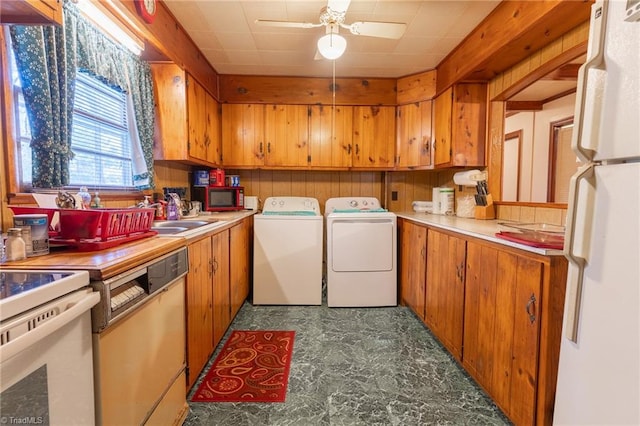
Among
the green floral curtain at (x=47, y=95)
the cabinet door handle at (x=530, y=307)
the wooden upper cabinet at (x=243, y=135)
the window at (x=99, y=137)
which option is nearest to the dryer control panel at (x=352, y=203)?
the wooden upper cabinet at (x=243, y=135)

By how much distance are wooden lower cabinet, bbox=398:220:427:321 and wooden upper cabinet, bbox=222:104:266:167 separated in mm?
1811

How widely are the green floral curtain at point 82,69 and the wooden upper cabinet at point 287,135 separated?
135cm

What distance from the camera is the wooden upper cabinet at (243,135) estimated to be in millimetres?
3477

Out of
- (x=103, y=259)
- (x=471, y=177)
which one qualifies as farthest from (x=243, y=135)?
(x=103, y=259)

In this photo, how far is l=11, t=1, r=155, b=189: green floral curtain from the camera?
1.28 metres

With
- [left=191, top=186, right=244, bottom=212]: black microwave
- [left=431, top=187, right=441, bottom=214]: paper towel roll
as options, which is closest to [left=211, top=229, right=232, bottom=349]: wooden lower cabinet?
[left=191, top=186, right=244, bottom=212]: black microwave

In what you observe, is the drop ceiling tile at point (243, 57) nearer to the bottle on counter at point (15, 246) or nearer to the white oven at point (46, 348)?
the bottle on counter at point (15, 246)

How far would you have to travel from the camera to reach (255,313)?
9.55 ft

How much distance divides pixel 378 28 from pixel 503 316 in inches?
75.5

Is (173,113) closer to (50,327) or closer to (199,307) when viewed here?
(199,307)

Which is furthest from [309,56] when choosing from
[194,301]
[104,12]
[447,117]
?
[194,301]

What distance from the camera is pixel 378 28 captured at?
2062mm

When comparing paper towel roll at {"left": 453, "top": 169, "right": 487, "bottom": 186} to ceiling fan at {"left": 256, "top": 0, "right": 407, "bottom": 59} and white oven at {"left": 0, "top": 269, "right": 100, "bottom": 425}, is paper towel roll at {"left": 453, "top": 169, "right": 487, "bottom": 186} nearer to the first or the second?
ceiling fan at {"left": 256, "top": 0, "right": 407, "bottom": 59}

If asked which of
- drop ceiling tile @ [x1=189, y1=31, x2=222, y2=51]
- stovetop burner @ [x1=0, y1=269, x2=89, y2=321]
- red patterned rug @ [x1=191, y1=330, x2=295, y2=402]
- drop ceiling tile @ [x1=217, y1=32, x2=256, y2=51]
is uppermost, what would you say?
drop ceiling tile @ [x1=217, y1=32, x2=256, y2=51]
